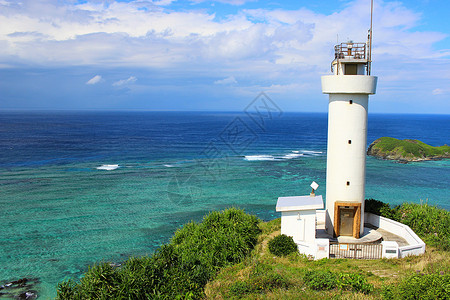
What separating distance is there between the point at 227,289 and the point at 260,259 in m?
3.71

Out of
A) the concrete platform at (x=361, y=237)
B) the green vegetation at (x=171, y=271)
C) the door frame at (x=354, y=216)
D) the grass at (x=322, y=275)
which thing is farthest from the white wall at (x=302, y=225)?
the green vegetation at (x=171, y=271)

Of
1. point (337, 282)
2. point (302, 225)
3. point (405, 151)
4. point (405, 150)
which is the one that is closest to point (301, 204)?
point (302, 225)

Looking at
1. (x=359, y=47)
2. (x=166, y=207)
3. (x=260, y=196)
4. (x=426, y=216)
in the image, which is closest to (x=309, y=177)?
(x=260, y=196)

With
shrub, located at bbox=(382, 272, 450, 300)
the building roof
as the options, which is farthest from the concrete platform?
shrub, located at bbox=(382, 272, 450, 300)

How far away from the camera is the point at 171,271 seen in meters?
12.6

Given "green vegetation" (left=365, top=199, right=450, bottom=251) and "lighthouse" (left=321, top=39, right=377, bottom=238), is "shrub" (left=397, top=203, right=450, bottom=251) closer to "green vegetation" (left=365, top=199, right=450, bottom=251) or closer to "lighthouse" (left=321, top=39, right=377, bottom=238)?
"green vegetation" (left=365, top=199, right=450, bottom=251)

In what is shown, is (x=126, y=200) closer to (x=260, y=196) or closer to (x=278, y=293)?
(x=260, y=196)

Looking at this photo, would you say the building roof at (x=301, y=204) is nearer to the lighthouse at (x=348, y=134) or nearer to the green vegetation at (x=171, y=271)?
the lighthouse at (x=348, y=134)

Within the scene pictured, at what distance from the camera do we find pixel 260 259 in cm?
1533

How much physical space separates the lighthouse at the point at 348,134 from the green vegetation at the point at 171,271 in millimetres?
4617

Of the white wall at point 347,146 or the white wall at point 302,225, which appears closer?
the white wall at point 302,225

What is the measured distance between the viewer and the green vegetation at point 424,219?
16511 millimetres

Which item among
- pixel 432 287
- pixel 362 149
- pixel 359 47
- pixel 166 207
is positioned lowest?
pixel 166 207

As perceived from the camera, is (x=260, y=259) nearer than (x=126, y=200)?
Yes
